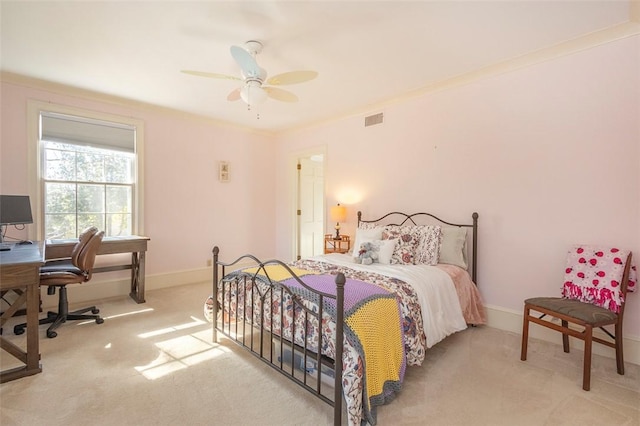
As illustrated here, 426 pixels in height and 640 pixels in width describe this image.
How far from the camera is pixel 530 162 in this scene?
291 centimetres

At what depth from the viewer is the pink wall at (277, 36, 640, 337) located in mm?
2477

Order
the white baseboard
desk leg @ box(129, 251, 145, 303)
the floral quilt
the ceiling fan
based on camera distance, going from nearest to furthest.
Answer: the floral quilt, the ceiling fan, the white baseboard, desk leg @ box(129, 251, 145, 303)

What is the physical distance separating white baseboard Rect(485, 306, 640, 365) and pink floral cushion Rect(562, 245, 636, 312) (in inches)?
18.2

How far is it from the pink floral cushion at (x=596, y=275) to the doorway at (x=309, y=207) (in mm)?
3595

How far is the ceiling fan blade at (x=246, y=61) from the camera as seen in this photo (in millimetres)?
2117

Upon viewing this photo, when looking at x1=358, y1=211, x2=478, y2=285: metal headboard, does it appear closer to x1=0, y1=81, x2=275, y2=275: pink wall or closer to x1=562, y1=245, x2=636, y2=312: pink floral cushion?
x1=562, y1=245, x2=636, y2=312: pink floral cushion

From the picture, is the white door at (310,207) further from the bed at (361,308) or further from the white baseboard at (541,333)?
the white baseboard at (541,333)

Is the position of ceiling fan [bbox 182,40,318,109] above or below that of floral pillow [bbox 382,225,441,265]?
above

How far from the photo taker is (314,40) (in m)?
2.56

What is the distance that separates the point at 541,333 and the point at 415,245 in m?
1.38

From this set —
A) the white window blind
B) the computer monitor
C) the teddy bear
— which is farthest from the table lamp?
the computer monitor

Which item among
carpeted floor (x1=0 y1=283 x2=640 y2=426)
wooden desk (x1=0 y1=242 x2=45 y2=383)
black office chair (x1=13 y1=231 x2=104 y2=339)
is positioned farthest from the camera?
black office chair (x1=13 y1=231 x2=104 y2=339)

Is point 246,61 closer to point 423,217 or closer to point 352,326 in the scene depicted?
point 352,326

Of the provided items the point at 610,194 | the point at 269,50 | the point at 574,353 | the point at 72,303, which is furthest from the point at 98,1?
the point at 574,353
